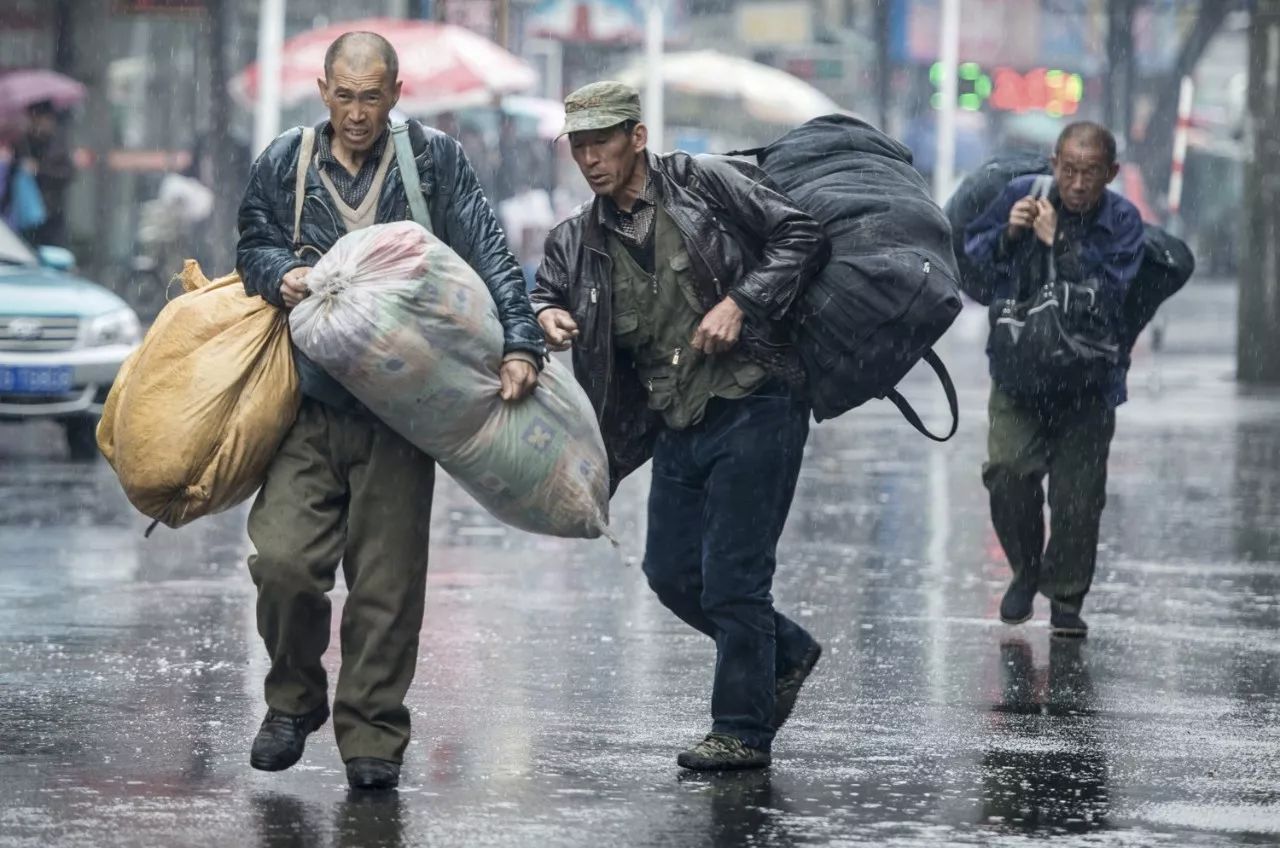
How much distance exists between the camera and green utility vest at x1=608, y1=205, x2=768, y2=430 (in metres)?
6.86

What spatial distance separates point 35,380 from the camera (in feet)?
52.1

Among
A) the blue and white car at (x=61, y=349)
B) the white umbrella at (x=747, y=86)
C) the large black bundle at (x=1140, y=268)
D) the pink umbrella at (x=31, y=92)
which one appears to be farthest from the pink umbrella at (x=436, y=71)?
the large black bundle at (x=1140, y=268)

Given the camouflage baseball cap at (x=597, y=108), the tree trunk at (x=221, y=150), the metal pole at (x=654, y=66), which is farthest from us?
the metal pole at (x=654, y=66)

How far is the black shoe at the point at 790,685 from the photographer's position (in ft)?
23.7

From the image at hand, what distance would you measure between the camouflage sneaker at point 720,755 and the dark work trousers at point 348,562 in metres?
0.69

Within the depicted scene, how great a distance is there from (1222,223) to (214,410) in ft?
159

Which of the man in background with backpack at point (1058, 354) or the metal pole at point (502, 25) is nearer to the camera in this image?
the man in background with backpack at point (1058, 354)

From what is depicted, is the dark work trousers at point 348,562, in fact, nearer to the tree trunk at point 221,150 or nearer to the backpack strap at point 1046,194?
the backpack strap at point 1046,194

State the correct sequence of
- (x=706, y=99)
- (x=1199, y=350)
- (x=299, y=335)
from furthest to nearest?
(x=706, y=99) → (x=1199, y=350) → (x=299, y=335)

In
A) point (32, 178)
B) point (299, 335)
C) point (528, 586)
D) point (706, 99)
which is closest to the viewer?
point (299, 335)

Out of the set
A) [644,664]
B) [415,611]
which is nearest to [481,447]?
[415,611]

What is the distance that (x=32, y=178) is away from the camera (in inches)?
953

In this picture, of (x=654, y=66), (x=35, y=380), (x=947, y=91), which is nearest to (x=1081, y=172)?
(x=35, y=380)

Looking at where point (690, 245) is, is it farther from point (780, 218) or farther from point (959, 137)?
point (959, 137)
